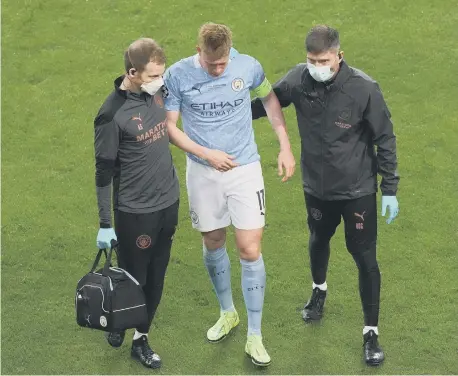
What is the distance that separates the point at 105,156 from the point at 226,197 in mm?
1005

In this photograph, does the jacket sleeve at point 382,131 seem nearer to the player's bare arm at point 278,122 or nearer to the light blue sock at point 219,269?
the player's bare arm at point 278,122

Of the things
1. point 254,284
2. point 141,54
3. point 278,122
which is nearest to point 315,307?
point 254,284

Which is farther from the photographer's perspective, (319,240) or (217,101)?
(319,240)

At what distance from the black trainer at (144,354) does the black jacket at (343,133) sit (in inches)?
62.3

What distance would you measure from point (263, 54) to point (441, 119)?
225 centimetres

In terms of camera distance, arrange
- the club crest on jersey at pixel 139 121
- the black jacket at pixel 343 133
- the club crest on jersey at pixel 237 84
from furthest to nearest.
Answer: the club crest on jersey at pixel 237 84
the black jacket at pixel 343 133
the club crest on jersey at pixel 139 121

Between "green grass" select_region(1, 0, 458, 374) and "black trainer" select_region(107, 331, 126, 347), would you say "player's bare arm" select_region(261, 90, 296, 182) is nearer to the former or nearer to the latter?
"green grass" select_region(1, 0, 458, 374)

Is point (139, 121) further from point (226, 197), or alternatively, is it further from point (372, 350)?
point (372, 350)

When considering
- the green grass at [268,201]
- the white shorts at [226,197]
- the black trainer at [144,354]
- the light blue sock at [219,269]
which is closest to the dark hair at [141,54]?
the white shorts at [226,197]

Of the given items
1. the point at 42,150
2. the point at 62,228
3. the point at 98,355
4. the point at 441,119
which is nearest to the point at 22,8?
the point at 42,150

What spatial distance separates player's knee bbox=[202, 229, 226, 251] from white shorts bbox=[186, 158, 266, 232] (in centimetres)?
7

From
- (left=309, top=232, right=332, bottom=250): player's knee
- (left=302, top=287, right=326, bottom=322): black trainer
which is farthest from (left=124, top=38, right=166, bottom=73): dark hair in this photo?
(left=302, top=287, right=326, bottom=322): black trainer

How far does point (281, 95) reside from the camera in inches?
261

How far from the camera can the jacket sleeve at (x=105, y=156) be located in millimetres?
5871
